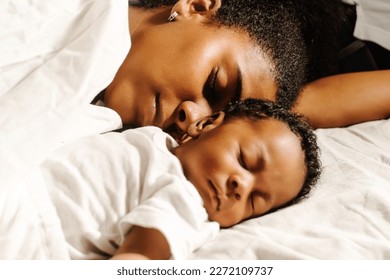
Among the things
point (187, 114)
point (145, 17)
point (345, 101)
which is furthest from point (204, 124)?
point (345, 101)

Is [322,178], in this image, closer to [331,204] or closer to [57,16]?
[331,204]

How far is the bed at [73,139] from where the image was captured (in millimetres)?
518

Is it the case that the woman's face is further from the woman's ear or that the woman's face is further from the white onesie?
the white onesie

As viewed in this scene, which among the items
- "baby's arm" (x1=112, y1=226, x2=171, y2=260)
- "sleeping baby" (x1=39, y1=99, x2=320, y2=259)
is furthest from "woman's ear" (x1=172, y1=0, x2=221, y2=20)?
"baby's arm" (x1=112, y1=226, x2=171, y2=260)

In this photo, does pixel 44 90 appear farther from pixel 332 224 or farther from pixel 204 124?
pixel 332 224

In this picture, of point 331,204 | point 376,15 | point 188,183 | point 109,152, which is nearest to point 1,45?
point 109,152

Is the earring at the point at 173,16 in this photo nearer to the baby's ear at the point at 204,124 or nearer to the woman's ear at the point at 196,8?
the woman's ear at the point at 196,8

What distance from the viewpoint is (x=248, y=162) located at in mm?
624

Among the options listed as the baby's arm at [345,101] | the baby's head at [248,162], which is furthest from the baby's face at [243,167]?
the baby's arm at [345,101]

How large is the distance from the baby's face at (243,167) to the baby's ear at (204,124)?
2cm

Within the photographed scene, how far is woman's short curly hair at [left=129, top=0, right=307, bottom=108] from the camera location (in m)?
0.84

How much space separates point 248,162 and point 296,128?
0.35 ft

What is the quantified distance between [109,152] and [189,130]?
147 mm

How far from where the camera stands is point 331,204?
67 cm
